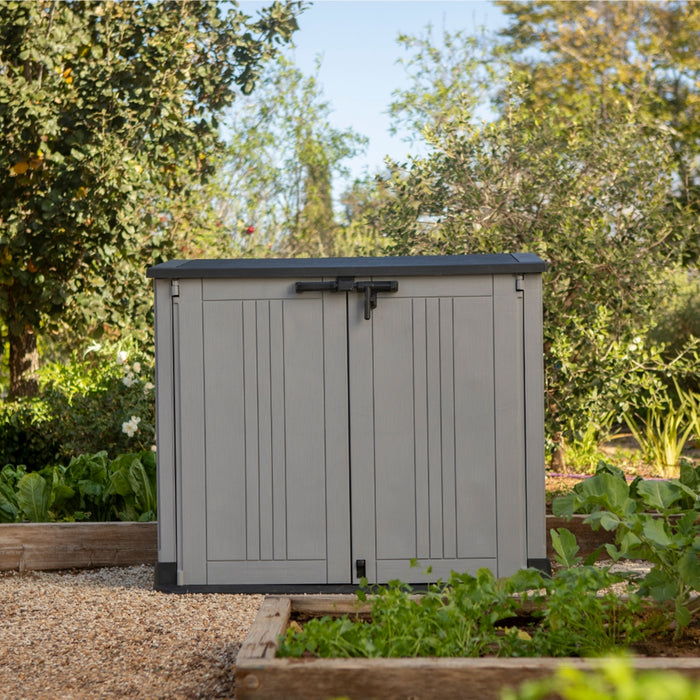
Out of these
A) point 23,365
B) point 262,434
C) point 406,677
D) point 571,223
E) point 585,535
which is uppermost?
point 571,223

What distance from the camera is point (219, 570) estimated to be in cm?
406

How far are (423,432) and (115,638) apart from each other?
5.35 feet

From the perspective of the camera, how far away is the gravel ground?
2.88 m

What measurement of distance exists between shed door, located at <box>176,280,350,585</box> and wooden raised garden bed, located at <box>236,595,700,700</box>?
5.56 ft

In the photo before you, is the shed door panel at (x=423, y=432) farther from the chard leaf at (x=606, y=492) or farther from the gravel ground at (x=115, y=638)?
the chard leaf at (x=606, y=492)

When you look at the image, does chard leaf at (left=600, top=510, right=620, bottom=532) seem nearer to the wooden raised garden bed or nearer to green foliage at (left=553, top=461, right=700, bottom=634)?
green foliage at (left=553, top=461, right=700, bottom=634)

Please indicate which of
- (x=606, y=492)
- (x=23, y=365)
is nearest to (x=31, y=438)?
(x=23, y=365)

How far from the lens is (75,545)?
15.3 ft

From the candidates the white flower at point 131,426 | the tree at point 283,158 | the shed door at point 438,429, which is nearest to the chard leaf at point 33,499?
the white flower at point 131,426

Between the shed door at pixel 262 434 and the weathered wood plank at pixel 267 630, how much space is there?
1.13 meters

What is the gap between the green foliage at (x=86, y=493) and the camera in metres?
4.91

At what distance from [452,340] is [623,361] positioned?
129 inches

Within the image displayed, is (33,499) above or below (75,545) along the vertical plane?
above

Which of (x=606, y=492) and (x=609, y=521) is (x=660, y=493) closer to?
(x=606, y=492)
